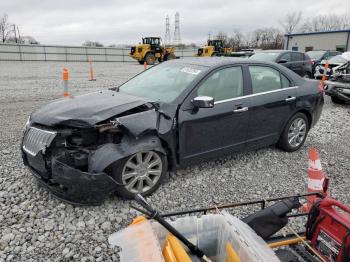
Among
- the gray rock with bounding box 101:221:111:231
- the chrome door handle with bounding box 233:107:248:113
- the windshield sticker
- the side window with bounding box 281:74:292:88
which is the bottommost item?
the gray rock with bounding box 101:221:111:231

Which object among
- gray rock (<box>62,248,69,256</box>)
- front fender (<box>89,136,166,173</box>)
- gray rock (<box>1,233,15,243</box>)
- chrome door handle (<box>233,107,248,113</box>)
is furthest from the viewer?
chrome door handle (<box>233,107,248,113</box>)

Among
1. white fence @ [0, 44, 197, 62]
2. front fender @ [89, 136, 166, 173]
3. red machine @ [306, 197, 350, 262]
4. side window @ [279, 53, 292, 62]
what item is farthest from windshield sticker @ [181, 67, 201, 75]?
white fence @ [0, 44, 197, 62]

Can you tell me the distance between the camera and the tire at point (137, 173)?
10.7 ft

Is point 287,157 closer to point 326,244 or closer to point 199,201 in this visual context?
point 199,201

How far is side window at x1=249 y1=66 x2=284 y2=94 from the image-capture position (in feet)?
14.8

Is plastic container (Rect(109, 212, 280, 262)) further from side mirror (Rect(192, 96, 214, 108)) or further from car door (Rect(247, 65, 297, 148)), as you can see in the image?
car door (Rect(247, 65, 297, 148))

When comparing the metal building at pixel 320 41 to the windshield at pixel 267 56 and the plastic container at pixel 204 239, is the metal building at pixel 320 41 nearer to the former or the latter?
the windshield at pixel 267 56

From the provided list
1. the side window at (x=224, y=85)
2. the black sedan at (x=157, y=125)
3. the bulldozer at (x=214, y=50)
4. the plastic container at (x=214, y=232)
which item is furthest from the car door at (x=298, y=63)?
the bulldozer at (x=214, y=50)

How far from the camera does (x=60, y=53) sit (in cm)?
3266

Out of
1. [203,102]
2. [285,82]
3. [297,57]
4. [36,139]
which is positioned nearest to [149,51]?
[297,57]

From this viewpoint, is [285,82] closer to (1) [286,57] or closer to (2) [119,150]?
(2) [119,150]

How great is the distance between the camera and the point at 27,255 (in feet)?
8.77

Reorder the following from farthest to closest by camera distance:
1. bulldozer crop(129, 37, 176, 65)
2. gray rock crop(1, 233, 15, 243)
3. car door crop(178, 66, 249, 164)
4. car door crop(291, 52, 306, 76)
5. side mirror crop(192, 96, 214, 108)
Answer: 1. bulldozer crop(129, 37, 176, 65)
2. car door crop(291, 52, 306, 76)
3. car door crop(178, 66, 249, 164)
4. side mirror crop(192, 96, 214, 108)
5. gray rock crop(1, 233, 15, 243)

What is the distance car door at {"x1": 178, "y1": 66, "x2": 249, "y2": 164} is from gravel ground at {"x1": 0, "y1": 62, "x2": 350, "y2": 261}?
1.26 feet
